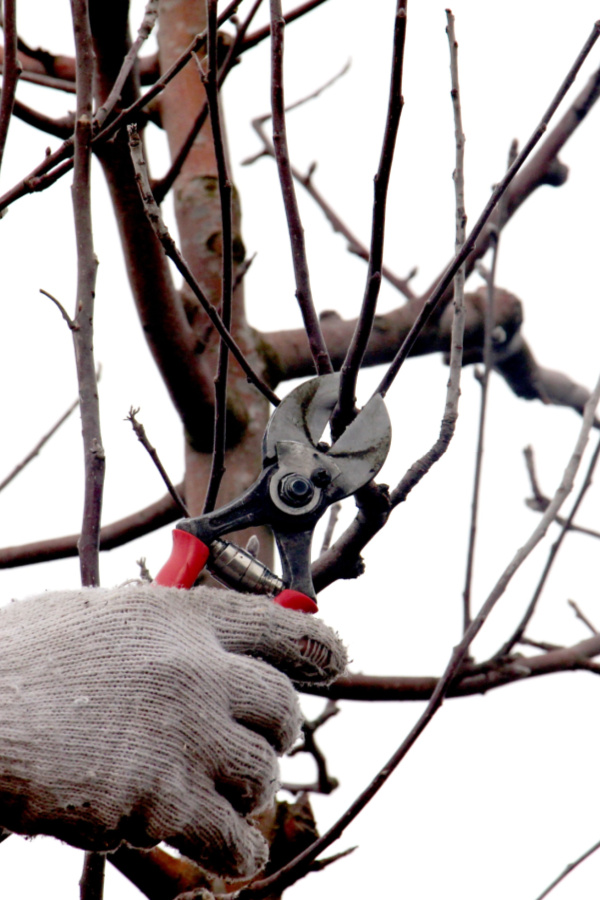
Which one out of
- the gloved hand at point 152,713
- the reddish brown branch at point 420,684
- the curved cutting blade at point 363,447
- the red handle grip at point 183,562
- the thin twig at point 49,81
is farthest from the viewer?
the thin twig at point 49,81

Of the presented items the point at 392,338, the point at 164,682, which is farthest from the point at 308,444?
the point at 392,338

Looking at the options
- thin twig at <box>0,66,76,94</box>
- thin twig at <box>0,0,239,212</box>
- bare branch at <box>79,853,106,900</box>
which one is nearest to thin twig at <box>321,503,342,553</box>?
bare branch at <box>79,853,106,900</box>

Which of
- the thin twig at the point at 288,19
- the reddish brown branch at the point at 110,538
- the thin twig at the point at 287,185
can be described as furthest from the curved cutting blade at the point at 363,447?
the reddish brown branch at the point at 110,538

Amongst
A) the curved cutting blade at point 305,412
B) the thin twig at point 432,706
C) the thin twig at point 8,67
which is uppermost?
the thin twig at point 8,67

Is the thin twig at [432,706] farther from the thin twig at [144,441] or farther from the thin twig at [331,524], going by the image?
the thin twig at [144,441]

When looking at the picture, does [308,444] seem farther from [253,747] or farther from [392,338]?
[392,338]

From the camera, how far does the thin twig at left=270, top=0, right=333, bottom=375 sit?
149 centimetres

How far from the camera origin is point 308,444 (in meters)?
1.57

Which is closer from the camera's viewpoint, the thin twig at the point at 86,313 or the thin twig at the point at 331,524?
the thin twig at the point at 86,313

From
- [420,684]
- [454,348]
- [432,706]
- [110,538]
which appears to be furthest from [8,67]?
[420,684]

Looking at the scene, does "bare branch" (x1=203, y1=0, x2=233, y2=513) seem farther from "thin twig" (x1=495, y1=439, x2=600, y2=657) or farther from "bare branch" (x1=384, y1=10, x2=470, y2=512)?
"thin twig" (x1=495, y1=439, x2=600, y2=657)

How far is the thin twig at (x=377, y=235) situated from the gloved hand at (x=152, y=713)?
375 millimetres

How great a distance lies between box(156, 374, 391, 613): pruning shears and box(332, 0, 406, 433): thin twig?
5 centimetres

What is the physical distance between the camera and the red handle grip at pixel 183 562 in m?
1.41
